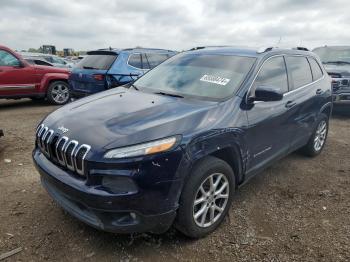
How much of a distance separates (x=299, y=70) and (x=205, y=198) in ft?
8.29

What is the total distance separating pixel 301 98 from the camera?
171 inches

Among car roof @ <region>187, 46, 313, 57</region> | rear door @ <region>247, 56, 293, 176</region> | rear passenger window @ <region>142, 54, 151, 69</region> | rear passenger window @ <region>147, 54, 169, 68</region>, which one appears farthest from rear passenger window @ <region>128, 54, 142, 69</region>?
rear door @ <region>247, 56, 293, 176</region>

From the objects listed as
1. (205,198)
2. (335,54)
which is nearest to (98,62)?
(205,198)

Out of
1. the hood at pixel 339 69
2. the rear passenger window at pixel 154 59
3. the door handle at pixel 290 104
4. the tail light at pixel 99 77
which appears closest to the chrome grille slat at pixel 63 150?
the door handle at pixel 290 104

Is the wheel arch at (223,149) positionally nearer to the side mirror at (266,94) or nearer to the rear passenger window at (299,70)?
the side mirror at (266,94)

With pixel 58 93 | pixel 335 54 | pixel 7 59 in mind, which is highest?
pixel 335 54

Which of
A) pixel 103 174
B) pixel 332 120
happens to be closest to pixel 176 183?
pixel 103 174

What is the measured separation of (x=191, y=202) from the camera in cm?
276

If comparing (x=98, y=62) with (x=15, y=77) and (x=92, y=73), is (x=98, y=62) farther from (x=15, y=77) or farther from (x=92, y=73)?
(x=15, y=77)

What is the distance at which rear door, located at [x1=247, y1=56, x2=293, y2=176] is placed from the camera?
11.2 ft

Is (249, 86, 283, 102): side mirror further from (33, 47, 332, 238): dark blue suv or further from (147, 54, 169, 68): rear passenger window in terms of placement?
(147, 54, 169, 68): rear passenger window

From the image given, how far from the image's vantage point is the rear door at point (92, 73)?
7715 mm

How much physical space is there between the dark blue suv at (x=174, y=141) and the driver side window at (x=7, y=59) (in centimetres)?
586

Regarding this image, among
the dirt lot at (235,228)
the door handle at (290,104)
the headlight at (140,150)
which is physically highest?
the door handle at (290,104)
